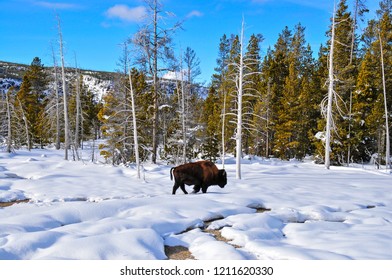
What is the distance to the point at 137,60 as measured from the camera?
18.7 metres

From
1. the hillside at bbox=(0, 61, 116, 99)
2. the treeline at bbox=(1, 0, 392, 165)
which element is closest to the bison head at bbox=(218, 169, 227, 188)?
the treeline at bbox=(1, 0, 392, 165)

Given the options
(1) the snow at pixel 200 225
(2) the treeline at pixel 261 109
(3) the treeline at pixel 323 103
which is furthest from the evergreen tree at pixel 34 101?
(1) the snow at pixel 200 225

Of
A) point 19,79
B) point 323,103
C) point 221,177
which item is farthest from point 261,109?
point 19,79

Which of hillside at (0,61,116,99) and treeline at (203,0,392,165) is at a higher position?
hillside at (0,61,116,99)

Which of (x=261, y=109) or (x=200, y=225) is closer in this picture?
(x=200, y=225)

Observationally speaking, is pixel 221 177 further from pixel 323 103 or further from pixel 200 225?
pixel 323 103

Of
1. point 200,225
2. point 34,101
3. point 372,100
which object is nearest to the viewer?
point 200,225

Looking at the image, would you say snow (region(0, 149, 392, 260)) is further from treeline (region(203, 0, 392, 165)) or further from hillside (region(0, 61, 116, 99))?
hillside (region(0, 61, 116, 99))

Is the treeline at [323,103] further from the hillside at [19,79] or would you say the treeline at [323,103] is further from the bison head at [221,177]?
the hillside at [19,79]

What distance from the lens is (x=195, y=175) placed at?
33.4 feet

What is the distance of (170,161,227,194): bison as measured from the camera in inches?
395

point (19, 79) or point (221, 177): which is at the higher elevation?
point (19, 79)

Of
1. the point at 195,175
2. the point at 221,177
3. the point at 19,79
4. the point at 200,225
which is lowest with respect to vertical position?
the point at 200,225
